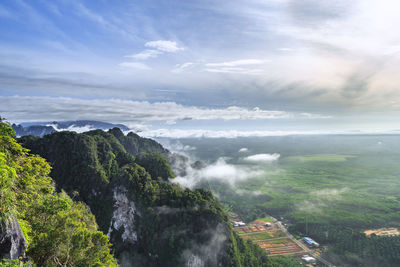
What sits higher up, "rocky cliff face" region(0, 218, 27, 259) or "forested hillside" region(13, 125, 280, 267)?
"rocky cliff face" region(0, 218, 27, 259)

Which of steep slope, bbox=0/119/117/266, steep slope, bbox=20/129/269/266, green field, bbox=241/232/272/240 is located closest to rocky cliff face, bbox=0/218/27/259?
steep slope, bbox=0/119/117/266

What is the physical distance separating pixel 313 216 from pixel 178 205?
113 m

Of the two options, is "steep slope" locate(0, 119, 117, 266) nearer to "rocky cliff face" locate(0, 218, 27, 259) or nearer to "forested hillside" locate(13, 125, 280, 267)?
"rocky cliff face" locate(0, 218, 27, 259)

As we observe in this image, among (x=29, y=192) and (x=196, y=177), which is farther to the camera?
(x=196, y=177)

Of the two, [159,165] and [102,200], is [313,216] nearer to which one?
[159,165]

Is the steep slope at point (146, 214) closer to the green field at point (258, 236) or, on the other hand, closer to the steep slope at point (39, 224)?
the green field at point (258, 236)

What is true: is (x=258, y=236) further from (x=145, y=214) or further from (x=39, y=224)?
(x=39, y=224)

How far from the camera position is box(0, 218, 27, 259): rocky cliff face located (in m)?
11.3

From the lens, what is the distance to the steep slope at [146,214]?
62562mm

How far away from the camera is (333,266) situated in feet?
280

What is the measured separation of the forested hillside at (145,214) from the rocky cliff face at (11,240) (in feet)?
183

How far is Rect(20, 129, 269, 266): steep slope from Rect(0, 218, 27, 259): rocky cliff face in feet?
183

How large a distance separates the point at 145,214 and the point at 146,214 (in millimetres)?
417

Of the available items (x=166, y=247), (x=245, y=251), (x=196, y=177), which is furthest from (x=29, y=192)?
(x=196, y=177)
